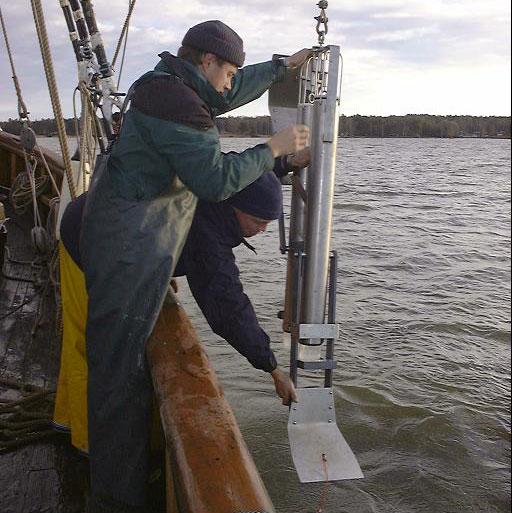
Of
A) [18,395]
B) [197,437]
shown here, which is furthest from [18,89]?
[197,437]

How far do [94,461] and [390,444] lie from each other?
398 centimetres

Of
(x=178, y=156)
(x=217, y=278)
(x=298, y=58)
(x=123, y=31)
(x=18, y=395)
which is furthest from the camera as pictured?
(x=123, y=31)

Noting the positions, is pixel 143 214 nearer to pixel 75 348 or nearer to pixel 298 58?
pixel 75 348

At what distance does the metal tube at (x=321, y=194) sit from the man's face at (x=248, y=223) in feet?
0.67

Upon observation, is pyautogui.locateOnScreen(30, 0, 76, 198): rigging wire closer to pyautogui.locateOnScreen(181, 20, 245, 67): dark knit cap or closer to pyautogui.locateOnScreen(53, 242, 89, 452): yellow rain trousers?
pyautogui.locateOnScreen(53, 242, 89, 452): yellow rain trousers

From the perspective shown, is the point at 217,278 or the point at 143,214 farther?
the point at 217,278

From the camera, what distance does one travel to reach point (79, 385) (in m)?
2.76

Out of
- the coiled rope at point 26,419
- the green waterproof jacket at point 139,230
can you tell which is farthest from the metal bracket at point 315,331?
the coiled rope at point 26,419

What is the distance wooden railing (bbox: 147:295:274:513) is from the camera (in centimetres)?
145

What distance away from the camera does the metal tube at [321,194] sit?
2.31m

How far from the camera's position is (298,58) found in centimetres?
270

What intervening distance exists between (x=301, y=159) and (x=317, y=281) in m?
0.49

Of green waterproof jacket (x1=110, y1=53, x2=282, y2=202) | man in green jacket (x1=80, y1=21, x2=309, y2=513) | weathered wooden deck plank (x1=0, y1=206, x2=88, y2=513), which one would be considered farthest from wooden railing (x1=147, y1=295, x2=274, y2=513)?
weathered wooden deck plank (x1=0, y1=206, x2=88, y2=513)

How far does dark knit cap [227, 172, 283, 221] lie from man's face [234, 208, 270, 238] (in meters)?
0.01
